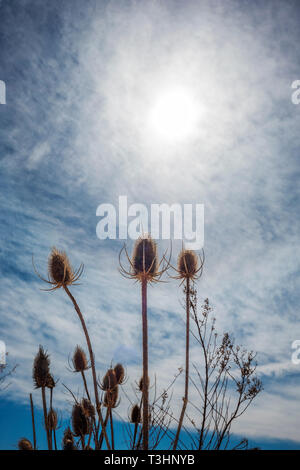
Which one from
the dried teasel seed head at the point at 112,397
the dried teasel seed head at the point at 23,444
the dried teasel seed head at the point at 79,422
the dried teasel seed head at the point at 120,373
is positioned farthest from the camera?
the dried teasel seed head at the point at 23,444

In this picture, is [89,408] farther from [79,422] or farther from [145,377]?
[145,377]

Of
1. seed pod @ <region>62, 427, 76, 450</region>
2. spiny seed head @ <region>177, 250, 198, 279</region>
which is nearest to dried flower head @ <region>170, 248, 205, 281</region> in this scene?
spiny seed head @ <region>177, 250, 198, 279</region>

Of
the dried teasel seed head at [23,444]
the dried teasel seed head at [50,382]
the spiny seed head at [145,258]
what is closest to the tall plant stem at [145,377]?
the spiny seed head at [145,258]

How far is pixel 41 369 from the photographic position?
18.1 feet

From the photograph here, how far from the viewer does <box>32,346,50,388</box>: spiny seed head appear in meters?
5.45

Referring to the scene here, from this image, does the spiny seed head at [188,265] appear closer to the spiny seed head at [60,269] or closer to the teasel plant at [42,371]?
the spiny seed head at [60,269]

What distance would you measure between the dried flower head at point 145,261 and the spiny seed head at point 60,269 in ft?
2.54

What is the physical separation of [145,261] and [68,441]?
289 centimetres

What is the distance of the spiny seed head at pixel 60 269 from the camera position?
16.7 ft
